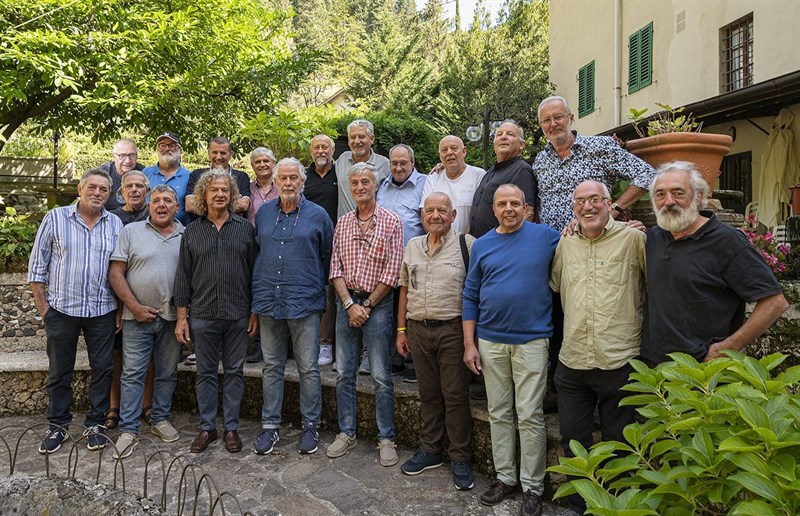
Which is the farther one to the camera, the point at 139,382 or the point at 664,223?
the point at 139,382

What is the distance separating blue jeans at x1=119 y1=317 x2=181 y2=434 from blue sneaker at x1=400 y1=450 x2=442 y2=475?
78.7 inches

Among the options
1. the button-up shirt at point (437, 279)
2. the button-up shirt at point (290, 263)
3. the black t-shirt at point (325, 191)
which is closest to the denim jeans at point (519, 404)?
the button-up shirt at point (437, 279)

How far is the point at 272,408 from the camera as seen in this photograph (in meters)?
4.33

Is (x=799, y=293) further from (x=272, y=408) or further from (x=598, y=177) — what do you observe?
Result: (x=272, y=408)

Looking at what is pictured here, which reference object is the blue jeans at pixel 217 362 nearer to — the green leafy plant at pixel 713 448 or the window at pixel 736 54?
the green leafy plant at pixel 713 448

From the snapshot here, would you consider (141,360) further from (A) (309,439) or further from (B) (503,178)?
(B) (503,178)

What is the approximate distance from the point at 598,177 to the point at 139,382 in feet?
11.9

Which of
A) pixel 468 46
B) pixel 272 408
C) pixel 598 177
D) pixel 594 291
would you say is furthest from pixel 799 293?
pixel 468 46

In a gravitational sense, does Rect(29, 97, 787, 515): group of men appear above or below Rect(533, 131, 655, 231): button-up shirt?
below

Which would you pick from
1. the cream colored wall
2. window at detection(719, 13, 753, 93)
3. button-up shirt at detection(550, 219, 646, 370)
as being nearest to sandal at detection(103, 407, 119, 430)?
button-up shirt at detection(550, 219, 646, 370)

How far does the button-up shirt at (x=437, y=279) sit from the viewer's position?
146 inches

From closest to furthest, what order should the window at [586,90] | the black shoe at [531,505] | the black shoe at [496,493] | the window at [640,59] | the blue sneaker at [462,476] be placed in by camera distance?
the black shoe at [531,505]
the black shoe at [496,493]
the blue sneaker at [462,476]
the window at [640,59]
the window at [586,90]

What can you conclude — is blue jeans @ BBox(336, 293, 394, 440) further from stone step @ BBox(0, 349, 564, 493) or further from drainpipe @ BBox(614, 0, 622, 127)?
drainpipe @ BBox(614, 0, 622, 127)

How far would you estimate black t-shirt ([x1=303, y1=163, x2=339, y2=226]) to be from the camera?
505 centimetres
